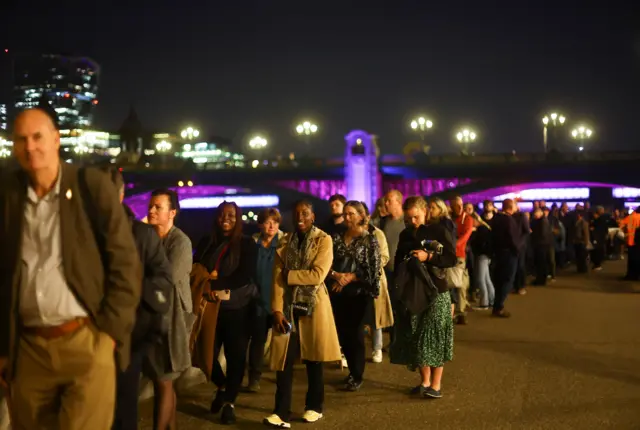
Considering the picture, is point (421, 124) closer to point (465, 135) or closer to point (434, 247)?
point (465, 135)

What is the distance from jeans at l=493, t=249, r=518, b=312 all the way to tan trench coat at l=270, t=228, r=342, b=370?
6351 millimetres

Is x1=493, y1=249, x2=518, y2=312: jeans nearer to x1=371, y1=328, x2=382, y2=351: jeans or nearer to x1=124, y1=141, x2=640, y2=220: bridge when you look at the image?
x1=371, y1=328, x2=382, y2=351: jeans

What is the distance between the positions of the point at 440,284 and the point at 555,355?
2.50 metres

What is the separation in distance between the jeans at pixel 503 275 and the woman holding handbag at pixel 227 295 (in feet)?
21.3

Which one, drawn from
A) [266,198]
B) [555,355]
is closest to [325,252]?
[555,355]

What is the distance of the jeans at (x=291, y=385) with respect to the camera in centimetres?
600

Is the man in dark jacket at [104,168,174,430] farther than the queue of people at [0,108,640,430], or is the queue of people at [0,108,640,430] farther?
the man in dark jacket at [104,168,174,430]

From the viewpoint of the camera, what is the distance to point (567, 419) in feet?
19.7

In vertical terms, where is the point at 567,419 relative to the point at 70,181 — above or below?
below

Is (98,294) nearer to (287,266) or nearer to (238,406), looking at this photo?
(287,266)

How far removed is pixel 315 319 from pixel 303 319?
95mm

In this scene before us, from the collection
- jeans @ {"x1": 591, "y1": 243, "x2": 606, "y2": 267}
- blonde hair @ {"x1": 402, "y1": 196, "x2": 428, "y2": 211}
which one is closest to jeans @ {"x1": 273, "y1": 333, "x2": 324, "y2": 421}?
blonde hair @ {"x1": 402, "y1": 196, "x2": 428, "y2": 211}

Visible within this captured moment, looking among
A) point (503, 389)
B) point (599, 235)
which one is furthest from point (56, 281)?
point (599, 235)

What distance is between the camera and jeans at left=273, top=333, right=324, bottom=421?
600 centimetres
